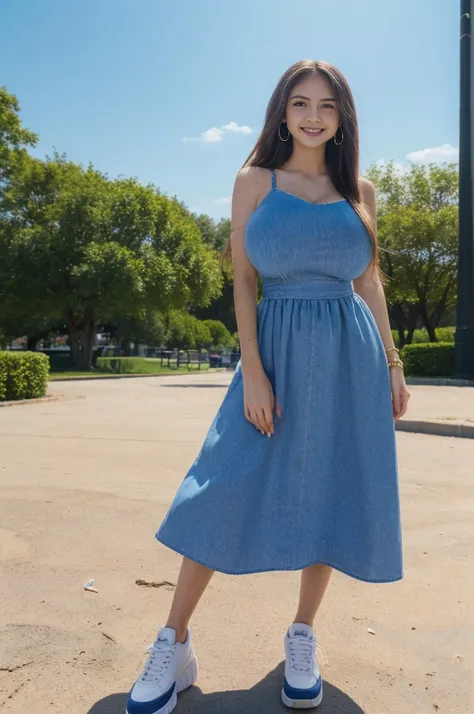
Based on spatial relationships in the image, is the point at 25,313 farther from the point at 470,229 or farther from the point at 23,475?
the point at 23,475

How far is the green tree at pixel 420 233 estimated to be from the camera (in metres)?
26.9

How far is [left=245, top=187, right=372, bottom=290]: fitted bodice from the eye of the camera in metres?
1.88

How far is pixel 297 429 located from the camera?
1.87 metres

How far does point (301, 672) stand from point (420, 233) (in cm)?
2677

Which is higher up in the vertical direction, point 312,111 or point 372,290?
point 312,111

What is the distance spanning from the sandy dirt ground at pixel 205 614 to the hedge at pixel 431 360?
15.9m

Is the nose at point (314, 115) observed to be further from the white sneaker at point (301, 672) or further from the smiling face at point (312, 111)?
the white sneaker at point (301, 672)

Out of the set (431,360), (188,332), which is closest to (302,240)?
(431,360)

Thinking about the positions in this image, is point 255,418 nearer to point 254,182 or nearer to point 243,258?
point 243,258

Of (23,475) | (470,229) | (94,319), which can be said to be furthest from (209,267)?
(23,475)

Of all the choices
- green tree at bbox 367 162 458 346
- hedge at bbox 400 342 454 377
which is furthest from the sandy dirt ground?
green tree at bbox 367 162 458 346

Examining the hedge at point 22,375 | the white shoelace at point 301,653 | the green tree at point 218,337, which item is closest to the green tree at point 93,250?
the hedge at point 22,375

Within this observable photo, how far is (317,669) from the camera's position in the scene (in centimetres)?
192

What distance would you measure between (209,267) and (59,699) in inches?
1181
